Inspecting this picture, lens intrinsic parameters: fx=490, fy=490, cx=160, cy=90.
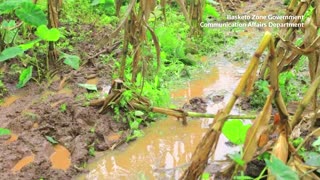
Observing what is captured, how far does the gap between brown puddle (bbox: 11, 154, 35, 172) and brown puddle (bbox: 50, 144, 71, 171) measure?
0.11 metres

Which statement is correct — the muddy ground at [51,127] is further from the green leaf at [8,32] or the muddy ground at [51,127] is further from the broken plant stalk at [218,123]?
the broken plant stalk at [218,123]

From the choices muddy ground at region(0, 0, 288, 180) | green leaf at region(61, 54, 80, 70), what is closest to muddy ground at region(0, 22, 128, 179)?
muddy ground at region(0, 0, 288, 180)

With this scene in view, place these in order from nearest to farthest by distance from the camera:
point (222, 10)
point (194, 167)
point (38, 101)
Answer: point (194, 167), point (38, 101), point (222, 10)

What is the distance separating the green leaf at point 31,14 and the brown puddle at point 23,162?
3.60 ft

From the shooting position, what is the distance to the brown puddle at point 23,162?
253 centimetres

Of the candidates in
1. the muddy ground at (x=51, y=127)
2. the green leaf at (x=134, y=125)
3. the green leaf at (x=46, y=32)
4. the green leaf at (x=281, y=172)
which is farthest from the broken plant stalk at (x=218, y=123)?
the green leaf at (x=46, y=32)

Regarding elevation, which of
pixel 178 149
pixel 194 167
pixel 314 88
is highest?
pixel 314 88

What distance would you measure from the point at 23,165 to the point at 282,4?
12.3 ft

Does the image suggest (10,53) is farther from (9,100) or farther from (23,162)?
(23,162)

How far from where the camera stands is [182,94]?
3406mm

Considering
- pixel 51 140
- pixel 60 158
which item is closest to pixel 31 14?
pixel 51 140

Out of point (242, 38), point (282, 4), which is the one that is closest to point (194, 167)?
point (242, 38)

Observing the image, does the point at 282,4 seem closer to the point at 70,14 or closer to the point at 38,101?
the point at 70,14

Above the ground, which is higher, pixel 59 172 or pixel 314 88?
pixel 314 88
